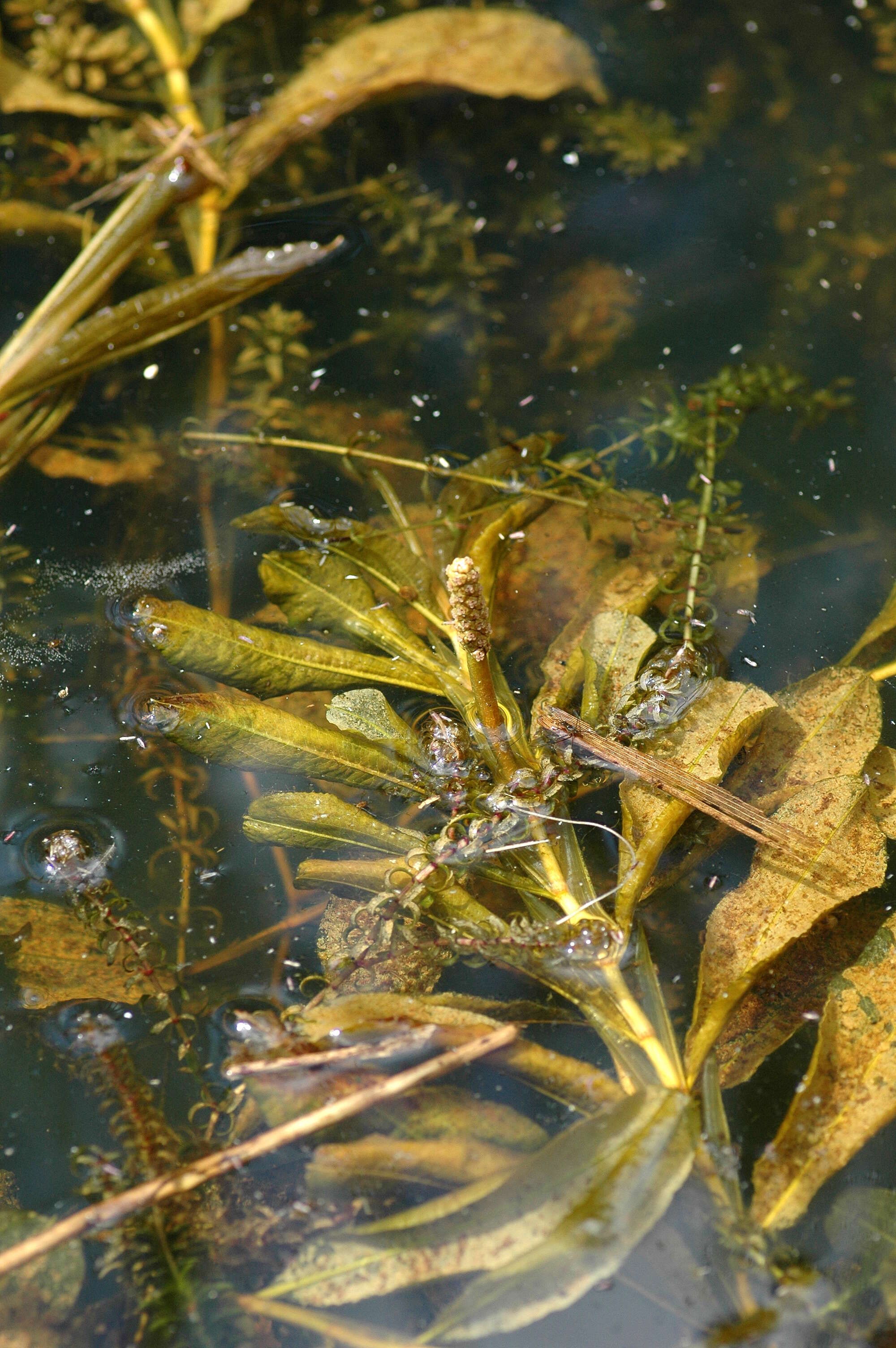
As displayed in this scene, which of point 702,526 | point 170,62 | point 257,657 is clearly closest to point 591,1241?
point 257,657

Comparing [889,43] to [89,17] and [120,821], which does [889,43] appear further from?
[120,821]

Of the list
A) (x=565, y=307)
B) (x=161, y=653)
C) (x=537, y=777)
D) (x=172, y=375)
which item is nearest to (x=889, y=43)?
(x=565, y=307)

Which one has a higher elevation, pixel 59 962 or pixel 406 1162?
pixel 59 962

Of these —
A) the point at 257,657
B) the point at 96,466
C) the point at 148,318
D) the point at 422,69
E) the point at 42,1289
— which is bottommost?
the point at 42,1289

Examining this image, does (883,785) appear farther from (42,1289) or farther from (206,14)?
(206,14)

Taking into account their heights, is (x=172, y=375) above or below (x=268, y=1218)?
above

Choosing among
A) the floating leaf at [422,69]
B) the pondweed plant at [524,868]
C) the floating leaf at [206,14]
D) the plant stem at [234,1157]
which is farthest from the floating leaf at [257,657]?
the floating leaf at [206,14]

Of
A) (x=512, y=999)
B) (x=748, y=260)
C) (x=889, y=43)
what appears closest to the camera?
(x=512, y=999)

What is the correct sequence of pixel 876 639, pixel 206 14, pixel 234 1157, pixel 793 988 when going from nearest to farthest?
pixel 234 1157 → pixel 793 988 → pixel 876 639 → pixel 206 14
